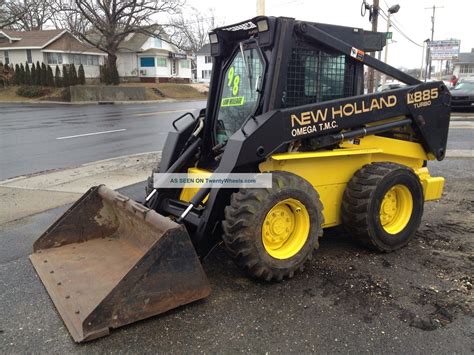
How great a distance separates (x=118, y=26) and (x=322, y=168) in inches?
1719

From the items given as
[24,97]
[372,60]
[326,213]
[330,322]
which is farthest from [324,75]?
[24,97]

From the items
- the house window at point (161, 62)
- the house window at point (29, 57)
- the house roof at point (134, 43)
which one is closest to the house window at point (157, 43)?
the house roof at point (134, 43)

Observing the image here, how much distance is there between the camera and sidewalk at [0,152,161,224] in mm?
6246

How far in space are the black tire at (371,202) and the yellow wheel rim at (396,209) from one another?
78 mm

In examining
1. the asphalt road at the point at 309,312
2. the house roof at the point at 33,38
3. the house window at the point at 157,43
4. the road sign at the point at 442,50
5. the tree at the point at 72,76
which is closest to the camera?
the asphalt road at the point at 309,312

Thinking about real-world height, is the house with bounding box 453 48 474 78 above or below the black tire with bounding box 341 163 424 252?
above

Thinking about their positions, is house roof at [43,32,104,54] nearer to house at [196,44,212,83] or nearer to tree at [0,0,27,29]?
tree at [0,0,27,29]

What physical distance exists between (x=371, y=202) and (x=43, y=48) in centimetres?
4952

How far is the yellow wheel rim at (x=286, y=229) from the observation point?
149 inches

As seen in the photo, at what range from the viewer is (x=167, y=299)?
3.20 m

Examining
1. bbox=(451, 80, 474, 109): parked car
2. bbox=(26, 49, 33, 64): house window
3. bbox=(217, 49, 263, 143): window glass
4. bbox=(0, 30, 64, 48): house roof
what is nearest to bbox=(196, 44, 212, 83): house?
bbox=(0, 30, 64, 48): house roof

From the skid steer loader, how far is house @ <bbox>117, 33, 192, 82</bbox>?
5277 centimetres

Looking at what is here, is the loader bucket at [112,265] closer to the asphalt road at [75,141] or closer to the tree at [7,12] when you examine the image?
the asphalt road at [75,141]

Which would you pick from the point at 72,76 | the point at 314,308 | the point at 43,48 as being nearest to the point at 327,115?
the point at 314,308
